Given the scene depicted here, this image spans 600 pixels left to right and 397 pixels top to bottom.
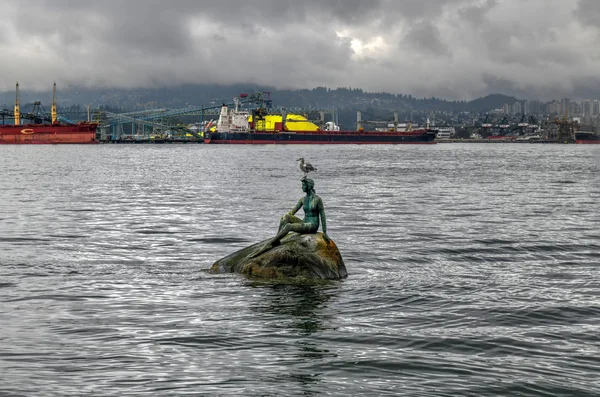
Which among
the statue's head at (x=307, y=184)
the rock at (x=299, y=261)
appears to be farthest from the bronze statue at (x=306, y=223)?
the rock at (x=299, y=261)

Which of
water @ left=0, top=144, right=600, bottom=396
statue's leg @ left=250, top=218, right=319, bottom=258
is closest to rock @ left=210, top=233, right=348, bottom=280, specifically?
statue's leg @ left=250, top=218, right=319, bottom=258

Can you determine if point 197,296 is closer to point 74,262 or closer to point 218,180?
point 74,262

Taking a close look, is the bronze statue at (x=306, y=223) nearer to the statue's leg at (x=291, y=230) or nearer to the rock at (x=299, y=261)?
the statue's leg at (x=291, y=230)

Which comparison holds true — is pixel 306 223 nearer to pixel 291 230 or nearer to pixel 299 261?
pixel 291 230

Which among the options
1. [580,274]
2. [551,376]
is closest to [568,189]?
[580,274]

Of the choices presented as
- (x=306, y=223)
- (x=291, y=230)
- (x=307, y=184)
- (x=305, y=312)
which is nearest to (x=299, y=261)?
(x=291, y=230)

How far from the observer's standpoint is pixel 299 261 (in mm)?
17531

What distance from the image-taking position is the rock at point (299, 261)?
17.5 meters

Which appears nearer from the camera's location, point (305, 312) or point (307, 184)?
point (305, 312)

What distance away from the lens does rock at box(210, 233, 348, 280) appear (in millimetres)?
17531

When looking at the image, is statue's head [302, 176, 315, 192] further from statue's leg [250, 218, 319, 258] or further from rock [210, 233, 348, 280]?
rock [210, 233, 348, 280]

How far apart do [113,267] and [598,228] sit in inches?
745

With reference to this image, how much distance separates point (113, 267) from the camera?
65.9 feet

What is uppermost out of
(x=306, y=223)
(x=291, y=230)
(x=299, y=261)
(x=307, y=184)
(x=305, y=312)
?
(x=307, y=184)
